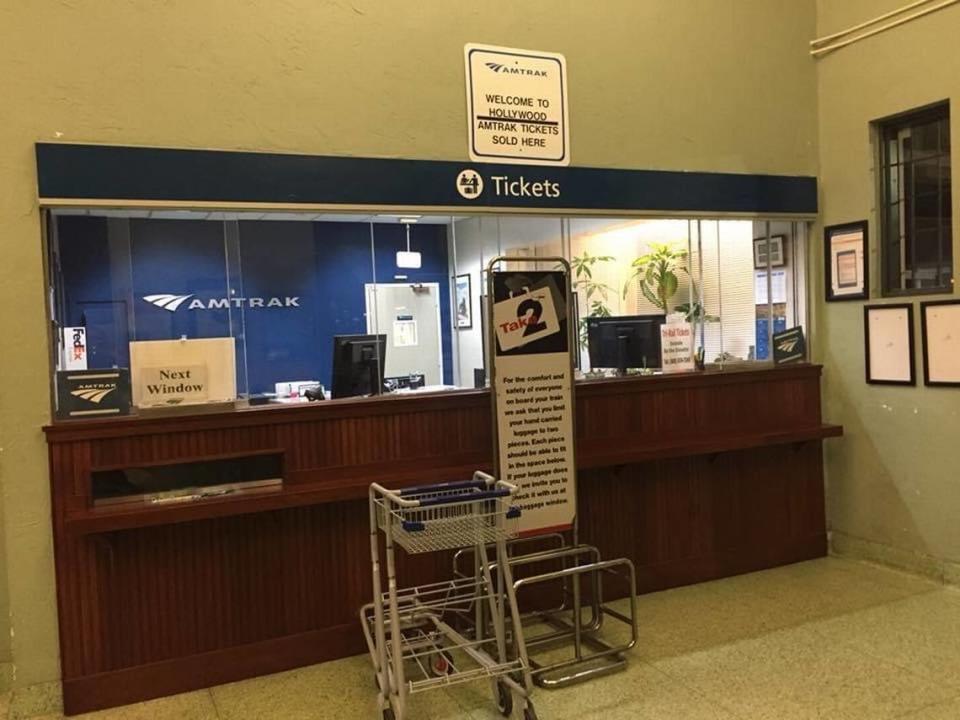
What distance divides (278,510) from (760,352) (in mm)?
3324

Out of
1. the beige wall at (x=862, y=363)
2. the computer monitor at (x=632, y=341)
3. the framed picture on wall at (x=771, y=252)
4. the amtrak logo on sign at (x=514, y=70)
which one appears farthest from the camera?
the framed picture on wall at (x=771, y=252)

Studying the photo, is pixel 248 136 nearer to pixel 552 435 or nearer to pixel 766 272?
pixel 552 435

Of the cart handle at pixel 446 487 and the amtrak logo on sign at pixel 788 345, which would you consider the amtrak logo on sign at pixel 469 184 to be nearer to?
the cart handle at pixel 446 487

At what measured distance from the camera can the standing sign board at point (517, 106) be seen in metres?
4.38

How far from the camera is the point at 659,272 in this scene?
5.59 meters

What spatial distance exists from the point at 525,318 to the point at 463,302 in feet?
9.35

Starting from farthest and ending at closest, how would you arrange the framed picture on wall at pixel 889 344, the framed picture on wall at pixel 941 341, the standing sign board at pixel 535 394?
1. the framed picture on wall at pixel 889 344
2. the framed picture on wall at pixel 941 341
3. the standing sign board at pixel 535 394

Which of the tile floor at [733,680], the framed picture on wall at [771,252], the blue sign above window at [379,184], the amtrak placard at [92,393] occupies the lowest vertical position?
the tile floor at [733,680]

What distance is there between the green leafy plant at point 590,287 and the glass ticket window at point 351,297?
11mm

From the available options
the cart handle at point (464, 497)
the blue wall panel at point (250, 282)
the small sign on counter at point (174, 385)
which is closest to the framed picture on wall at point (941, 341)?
the cart handle at point (464, 497)

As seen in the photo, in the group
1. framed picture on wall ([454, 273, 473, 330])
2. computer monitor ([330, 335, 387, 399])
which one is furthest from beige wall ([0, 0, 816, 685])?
framed picture on wall ([454, 273, 473, 330])

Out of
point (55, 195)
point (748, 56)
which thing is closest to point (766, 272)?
point (748, 56)

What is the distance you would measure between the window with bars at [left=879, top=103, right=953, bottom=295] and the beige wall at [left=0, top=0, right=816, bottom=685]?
53 cm

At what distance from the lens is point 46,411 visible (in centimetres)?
358
